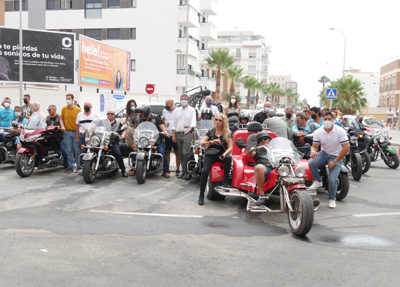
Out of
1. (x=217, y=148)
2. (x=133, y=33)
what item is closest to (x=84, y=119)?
(x=217, y=148)

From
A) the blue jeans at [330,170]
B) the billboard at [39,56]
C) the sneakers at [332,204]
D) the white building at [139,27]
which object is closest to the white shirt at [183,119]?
the blue jeans at [330,170]

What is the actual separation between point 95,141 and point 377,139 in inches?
339

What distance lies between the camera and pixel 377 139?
13.4 m

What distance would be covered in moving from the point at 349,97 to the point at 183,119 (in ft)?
101

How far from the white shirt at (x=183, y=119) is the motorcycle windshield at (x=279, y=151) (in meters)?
3.87

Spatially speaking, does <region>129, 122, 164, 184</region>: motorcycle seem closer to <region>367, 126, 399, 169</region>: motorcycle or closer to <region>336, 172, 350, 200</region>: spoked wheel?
<region>336, 172, 350, 200</region>: spoked wheel

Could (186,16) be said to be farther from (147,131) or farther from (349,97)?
(147,131)

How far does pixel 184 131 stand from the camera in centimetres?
1071

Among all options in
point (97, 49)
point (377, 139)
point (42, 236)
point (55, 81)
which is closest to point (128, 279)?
point (42, 236)

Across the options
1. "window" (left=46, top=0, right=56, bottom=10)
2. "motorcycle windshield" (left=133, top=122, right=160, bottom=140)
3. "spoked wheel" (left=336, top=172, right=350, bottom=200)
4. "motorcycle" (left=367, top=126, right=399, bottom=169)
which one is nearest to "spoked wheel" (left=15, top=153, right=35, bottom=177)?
"motorcycle windshield" (left=133, top=122, right=160, bottom=140)

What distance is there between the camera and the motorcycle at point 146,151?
387 inches

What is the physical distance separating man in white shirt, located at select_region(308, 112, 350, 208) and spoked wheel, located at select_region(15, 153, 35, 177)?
21.9 ft

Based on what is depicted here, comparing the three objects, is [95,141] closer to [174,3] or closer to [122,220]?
[122,220]

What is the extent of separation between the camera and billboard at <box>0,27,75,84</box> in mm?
23500
